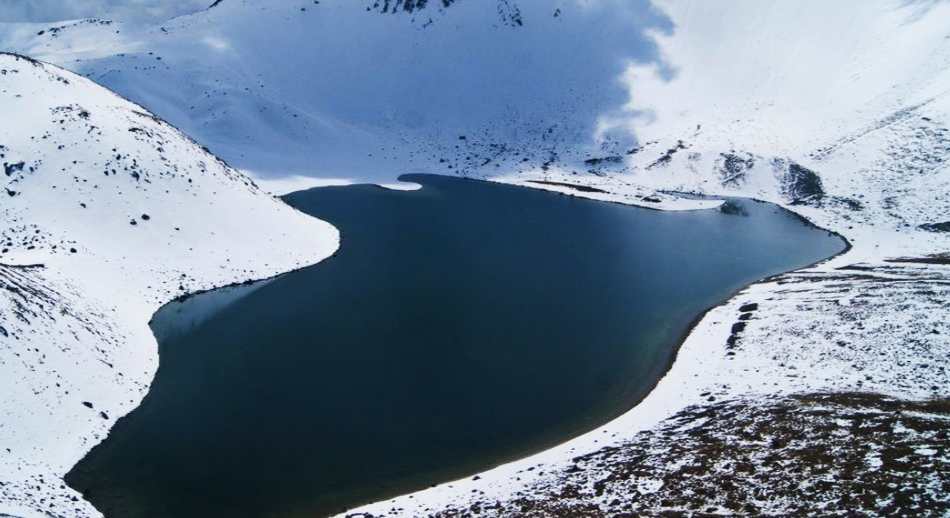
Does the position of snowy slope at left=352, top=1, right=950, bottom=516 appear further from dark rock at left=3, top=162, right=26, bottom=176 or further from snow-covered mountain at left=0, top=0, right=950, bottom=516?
dark rock at left=3, top=162, right=26, bottom=176

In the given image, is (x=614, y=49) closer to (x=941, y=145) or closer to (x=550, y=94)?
(x=550, y=94)

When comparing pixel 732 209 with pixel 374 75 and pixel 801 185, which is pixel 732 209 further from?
pixel 374 75

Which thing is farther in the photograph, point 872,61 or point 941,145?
point 872,61

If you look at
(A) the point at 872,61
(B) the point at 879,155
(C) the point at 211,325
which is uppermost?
(A) the point at 872,61

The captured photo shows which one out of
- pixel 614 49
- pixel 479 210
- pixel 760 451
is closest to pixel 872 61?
pixel 614 49

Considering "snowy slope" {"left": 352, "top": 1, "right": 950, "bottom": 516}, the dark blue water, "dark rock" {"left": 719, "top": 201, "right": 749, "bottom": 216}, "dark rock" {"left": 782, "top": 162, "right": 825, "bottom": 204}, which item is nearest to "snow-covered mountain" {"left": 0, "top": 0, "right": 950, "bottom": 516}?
"snowy slope" {"left": 352, "top": 1, "right": 950, "bottom": 516}
